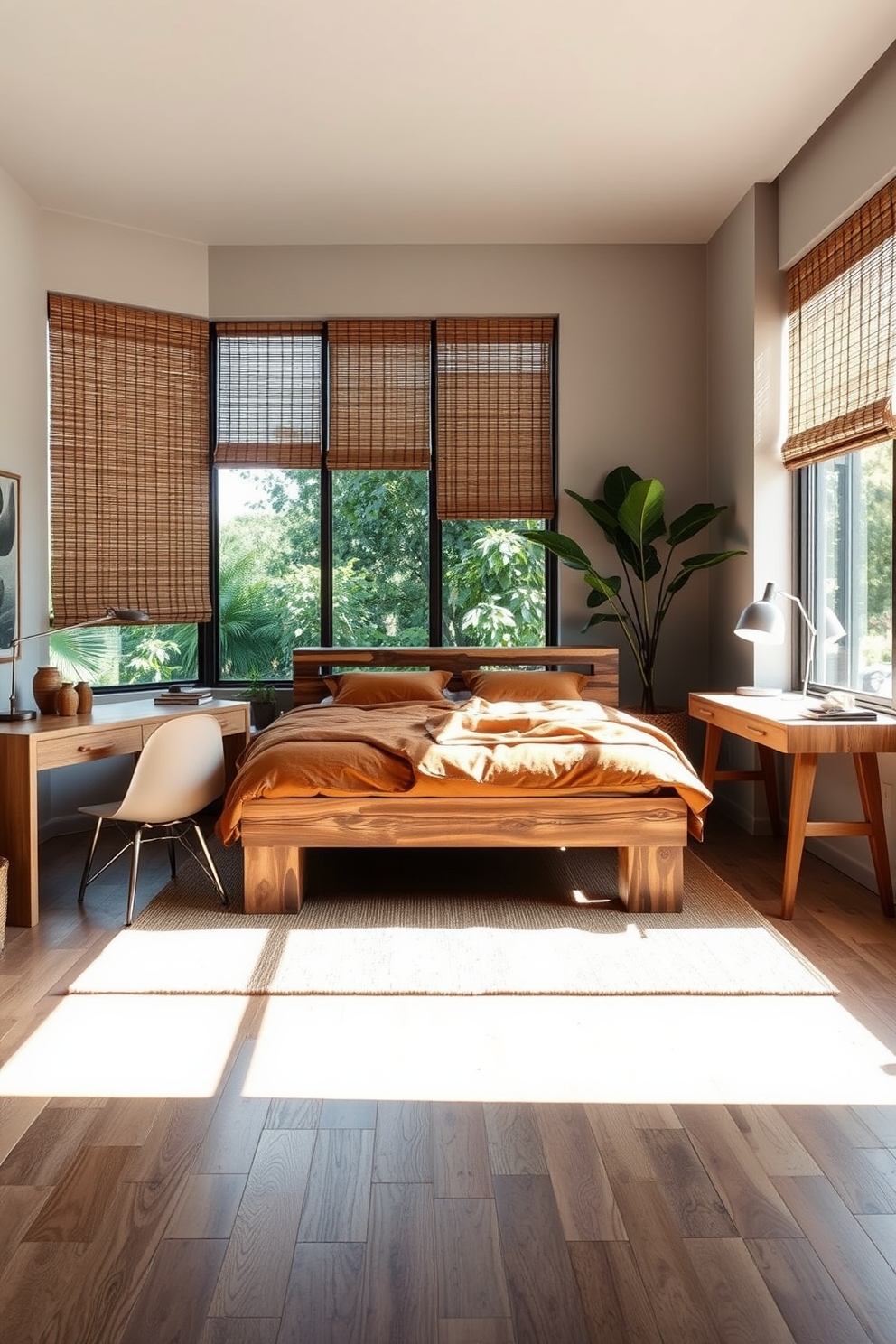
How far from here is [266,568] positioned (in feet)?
18.8

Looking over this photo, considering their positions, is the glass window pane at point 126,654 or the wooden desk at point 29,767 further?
the glass window pane at point 126,654

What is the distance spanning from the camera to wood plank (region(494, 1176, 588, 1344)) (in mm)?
1503

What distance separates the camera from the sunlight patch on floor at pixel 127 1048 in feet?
7.52

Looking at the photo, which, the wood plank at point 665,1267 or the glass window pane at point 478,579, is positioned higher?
the glass window pane at point 478,579

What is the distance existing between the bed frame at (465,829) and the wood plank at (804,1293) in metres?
1.83

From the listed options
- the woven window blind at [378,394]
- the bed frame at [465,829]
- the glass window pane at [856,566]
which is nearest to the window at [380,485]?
the woven window blind at [378,394]

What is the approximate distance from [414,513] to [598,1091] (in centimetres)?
→ 399

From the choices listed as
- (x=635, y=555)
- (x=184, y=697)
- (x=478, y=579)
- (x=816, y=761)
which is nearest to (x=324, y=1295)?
(x=816, y=761)

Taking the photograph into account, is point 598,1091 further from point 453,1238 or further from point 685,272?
point 685,272

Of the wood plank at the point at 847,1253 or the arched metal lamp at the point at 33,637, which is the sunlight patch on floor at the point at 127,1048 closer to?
the wood plank at the point at 847,1253

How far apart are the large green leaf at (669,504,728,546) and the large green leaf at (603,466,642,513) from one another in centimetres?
36

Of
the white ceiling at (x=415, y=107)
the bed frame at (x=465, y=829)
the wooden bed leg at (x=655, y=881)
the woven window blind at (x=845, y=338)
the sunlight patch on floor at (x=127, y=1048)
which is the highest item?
the white ceiling at (x=415, y=107)

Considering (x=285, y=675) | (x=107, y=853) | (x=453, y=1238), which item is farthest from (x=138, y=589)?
(x=453, y=1238)

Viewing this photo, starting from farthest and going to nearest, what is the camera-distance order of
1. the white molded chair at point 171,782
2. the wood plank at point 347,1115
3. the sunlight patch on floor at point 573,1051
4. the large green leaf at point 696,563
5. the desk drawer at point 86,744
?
the large green leaf at point 696,563 < the desk drawer at point 86,744 < the white molded chair at point 171,782 < the sunlight patch on floor at point 573,1051 < the wood plank at point 347,1115
